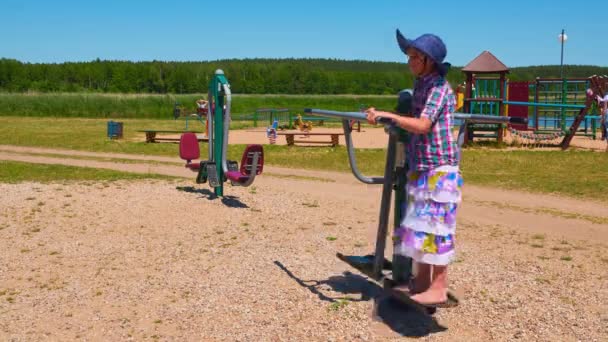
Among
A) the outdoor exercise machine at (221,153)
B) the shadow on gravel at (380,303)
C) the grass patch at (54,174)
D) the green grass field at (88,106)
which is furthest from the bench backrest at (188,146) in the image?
the green grass field at (88,106)

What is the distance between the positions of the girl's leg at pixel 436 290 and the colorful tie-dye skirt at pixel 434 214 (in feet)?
0.50

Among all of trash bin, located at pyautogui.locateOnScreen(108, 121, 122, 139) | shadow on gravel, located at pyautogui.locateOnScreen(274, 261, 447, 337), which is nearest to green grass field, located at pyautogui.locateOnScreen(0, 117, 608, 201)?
trash bin, located at pyautogui.locateOnScreen(108, 121, 122, 139)

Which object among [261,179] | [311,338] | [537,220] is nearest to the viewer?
[311,338]

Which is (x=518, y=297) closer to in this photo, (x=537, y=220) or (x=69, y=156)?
(x=537, y=220)

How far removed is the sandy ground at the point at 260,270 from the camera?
4.45 meters

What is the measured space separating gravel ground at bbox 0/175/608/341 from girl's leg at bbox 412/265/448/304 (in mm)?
258

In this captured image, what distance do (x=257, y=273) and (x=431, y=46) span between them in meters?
2.47

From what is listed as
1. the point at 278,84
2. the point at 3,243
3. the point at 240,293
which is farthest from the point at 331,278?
the point at 278,84

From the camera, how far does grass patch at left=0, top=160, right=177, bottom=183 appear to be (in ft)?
38.7

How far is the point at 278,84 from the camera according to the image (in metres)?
100

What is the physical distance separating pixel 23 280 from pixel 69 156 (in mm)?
12051

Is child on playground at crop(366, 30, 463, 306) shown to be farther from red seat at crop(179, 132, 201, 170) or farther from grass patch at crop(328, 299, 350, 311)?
red seat at crop(179, 132, 201, 170)

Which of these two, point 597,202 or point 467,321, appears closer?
point 467,321

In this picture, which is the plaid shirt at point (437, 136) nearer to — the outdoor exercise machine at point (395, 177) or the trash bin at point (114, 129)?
the outdoor exercise machine at point (395, 177)
